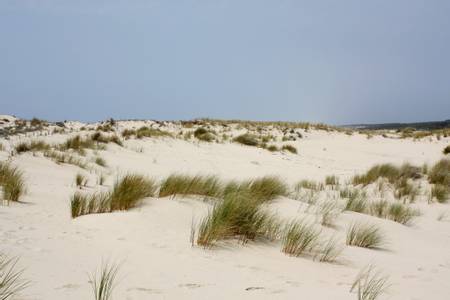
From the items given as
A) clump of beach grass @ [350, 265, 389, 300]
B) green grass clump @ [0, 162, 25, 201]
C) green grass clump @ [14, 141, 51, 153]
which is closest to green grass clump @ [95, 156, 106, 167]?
green grass clump @ [14, 141, 51, 153]

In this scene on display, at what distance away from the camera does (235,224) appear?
3.63 metres

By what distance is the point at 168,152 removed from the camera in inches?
505

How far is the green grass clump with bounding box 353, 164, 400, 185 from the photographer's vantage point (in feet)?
31.8

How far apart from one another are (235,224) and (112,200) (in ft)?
4.86

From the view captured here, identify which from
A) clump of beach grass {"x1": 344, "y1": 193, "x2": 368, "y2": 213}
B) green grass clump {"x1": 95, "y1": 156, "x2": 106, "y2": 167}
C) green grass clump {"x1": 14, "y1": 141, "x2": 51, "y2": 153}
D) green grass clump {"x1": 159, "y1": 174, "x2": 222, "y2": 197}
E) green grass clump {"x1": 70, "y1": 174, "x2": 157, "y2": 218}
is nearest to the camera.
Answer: green grass clump {"x1": 70, "y1": 174, "x2": 157, "y2": 218}

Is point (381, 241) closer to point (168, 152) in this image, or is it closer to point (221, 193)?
point (221, 193)

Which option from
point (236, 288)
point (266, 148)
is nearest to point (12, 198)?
point (236, 288)

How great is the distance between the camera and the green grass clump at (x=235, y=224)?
3244mm

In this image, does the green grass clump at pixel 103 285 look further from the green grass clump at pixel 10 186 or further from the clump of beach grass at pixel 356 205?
the clump of beach grass at pixel 356 205

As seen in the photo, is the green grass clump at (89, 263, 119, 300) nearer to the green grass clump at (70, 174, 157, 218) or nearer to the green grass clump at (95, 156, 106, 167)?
the green grass clump at (70, 174, 157, 218)

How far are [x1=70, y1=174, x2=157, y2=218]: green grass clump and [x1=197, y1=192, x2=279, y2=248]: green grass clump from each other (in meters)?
1.10

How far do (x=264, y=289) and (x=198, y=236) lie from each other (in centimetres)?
101

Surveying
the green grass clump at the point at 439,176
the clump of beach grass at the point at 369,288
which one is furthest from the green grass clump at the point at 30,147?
the green grass clump at the point at 439,176

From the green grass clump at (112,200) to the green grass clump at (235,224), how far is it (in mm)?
1098
